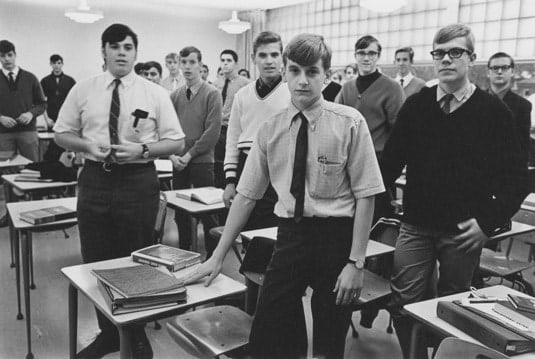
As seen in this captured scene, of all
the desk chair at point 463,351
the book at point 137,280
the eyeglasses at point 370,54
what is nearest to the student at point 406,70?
the eyeglasses at point 370,54

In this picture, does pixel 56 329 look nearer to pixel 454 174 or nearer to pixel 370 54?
pixel 454 174

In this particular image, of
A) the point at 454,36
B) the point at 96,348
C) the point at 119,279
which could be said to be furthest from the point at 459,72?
the point at 96,348

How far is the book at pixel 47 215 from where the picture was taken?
291 centimetres

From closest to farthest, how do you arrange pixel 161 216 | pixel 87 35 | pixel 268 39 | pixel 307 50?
pixel 307 50, pixel 268 39, pixel 161 216, pixel 87 35

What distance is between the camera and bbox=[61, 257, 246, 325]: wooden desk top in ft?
5.51

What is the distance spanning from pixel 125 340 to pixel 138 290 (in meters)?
0.16

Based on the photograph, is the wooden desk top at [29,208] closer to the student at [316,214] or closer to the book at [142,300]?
the book at [142,300]

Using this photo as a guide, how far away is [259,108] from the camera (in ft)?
9.57

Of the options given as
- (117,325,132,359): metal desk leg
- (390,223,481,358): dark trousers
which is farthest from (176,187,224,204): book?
(117,325,132,359): metal desk leg

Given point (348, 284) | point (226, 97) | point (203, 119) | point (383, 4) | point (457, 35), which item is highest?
point (383, 4)

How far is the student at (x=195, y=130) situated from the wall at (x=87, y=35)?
23.1 feet

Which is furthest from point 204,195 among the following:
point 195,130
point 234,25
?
point 234,25

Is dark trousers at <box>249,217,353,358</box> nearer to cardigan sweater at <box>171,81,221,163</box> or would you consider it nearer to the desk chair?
the desk chair

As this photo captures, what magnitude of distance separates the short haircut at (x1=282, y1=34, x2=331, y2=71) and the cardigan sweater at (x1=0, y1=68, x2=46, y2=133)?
4.87 m
